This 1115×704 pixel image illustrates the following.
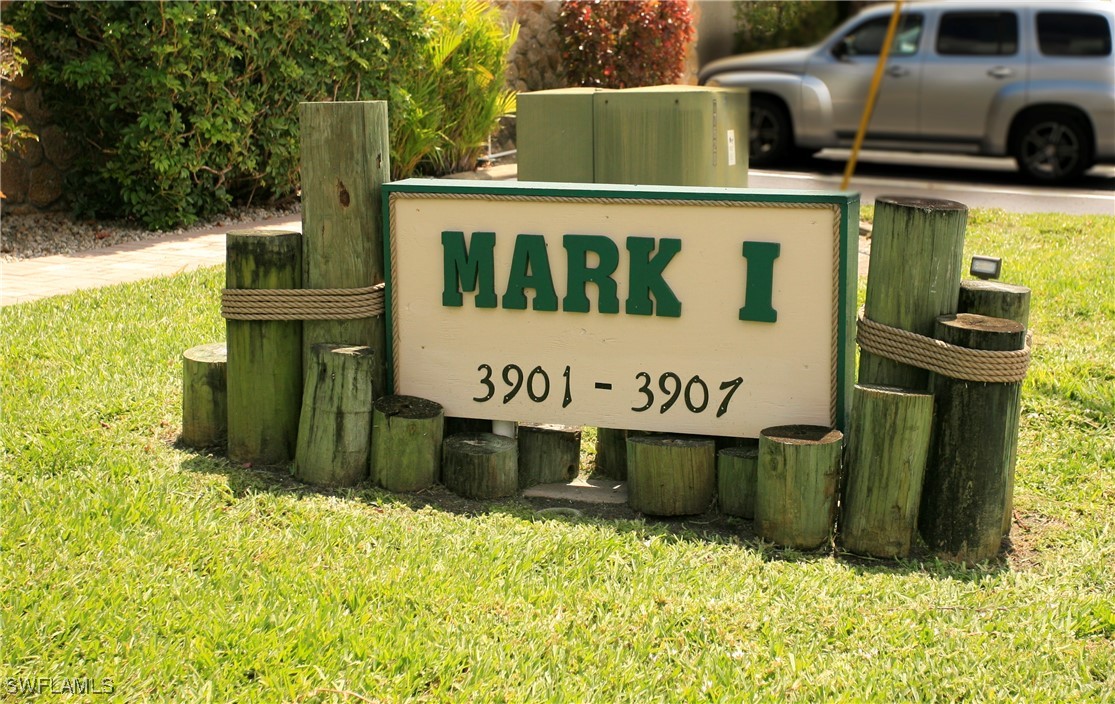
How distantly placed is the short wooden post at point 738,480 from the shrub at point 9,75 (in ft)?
16.8

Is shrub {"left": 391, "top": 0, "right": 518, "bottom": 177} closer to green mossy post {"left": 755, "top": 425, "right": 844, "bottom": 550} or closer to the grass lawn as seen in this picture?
the grass lawn

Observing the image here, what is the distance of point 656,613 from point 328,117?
1.90 m

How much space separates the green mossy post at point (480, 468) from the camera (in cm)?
376

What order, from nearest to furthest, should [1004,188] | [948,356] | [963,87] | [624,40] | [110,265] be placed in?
1. [948,356]
2. [963,87]
3. [110,265]
4. [1004,188]
5. [624,40]

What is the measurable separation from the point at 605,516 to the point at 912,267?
1.19 metres

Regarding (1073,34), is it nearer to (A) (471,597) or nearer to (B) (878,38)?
(B) (878,38)

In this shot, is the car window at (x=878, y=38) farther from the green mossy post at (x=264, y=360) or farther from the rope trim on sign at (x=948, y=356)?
the green mossy post at (x=264, y=360)

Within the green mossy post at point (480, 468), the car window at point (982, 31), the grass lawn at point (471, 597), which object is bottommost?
the grass lawn at point (471, 597)

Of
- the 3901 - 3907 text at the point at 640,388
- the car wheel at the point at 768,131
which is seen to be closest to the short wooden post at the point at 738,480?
the 3901 - 3907 text at the point at 640,388

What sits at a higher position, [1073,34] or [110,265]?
[1073,34]

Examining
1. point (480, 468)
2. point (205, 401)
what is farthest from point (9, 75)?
point (480, 468)

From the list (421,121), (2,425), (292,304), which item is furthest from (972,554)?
(421,121)

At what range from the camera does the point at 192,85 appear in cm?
765

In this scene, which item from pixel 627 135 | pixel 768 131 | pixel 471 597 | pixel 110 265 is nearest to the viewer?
pixel 471 597
